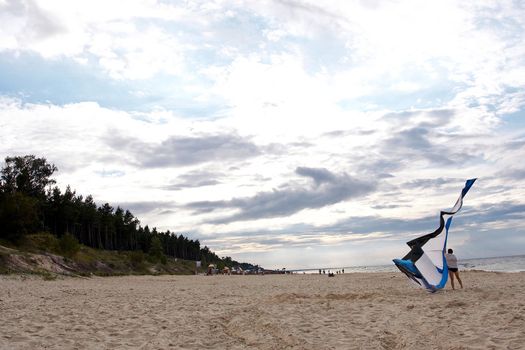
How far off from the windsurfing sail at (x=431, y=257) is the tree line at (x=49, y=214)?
1662 inches

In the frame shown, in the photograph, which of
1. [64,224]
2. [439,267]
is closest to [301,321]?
[439,267]

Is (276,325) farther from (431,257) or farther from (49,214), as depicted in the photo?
(49,214)

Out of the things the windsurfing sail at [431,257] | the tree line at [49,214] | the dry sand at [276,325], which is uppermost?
the tree line at [49,214]

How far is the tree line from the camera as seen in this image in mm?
47281

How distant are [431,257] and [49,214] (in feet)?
227

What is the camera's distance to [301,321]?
10.9 metres

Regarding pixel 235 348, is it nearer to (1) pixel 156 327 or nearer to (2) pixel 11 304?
(1) pixel 156 327

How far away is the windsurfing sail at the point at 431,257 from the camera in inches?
651

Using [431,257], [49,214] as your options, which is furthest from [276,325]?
[49,214]

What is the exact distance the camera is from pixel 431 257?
1697 cm

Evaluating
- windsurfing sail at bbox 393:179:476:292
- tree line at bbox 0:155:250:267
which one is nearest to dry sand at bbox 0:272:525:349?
windsurfing sail at bbox 393:179:476:292

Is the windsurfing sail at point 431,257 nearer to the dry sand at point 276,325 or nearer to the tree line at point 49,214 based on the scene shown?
the dry sand at point 276,325

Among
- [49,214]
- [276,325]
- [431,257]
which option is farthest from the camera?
[49,214]

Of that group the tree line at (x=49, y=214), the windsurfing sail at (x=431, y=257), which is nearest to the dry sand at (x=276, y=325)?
the windsurfing sail at (x=431, y=257)
